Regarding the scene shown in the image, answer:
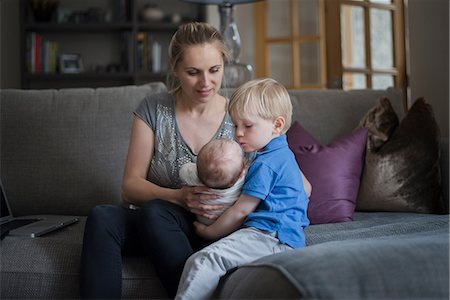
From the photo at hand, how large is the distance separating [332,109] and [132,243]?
1.17 m

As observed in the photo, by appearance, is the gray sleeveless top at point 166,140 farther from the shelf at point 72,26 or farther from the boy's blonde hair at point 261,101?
the shelf at point 72,26

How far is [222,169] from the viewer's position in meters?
1.68

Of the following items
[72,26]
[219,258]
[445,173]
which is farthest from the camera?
[72,26]

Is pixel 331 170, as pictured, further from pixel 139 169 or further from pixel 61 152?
pixel 61 152

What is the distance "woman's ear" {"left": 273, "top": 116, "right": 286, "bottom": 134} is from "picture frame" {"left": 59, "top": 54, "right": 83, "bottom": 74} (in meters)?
3.62

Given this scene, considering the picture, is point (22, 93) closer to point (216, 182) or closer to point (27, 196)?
point (27, 196)

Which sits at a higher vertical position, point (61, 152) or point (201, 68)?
point (201, 68)

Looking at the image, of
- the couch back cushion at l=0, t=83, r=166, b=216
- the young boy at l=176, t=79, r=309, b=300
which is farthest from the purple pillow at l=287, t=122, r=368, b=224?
the couch back cushion at l=0, t=83, r=166, b=216

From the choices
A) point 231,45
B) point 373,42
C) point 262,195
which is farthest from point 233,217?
point 373,42

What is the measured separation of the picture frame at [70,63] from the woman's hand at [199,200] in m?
3.53

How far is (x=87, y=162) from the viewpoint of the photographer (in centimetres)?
242

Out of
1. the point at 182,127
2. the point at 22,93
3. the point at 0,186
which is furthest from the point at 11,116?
the point at 182,127

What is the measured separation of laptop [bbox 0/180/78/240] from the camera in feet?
6.47

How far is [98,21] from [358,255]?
417cm
